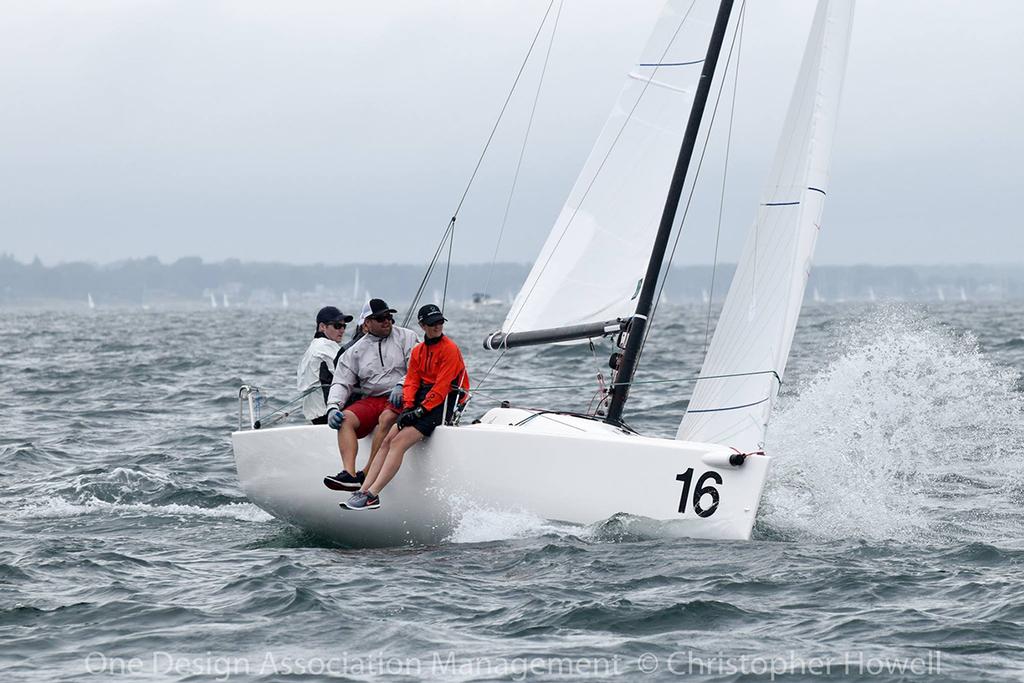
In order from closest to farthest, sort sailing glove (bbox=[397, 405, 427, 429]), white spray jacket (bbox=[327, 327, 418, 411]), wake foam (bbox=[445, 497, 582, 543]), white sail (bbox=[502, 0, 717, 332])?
wake foam (bbox=[445, 497, 582, 543]), sailing glove (bbox=[397, 405, 427, 429]), white spray jacket (bbox=[327, 327, 418, 411]), white sail (bbox=[502, 0, 717, 332])

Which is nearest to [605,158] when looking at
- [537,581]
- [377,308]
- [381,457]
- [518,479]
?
[377,308]

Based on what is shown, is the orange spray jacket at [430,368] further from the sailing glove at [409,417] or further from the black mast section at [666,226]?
the black mast section at [666,226]

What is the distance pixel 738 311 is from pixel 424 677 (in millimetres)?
3528

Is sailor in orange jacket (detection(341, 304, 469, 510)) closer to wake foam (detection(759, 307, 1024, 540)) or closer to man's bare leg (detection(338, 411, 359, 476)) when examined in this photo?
man's bare leg (detection(338, 411, 359, 476))

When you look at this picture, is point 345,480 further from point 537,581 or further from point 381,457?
point 537,581

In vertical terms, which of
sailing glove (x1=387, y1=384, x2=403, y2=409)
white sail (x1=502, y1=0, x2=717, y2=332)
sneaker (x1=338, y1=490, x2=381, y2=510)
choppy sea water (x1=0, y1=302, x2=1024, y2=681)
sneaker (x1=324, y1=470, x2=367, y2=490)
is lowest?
choppy sea water (x1=0, y1=302, x2=1024, y2=681)

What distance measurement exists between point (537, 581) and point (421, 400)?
1411 mm

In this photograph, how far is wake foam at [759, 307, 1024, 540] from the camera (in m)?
7.25

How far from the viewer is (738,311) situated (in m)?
7.45

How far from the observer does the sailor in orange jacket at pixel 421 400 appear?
6754 millimetres

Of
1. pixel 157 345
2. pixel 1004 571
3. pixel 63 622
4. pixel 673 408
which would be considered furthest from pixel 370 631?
pixel 157 345

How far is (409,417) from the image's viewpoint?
22.3ft

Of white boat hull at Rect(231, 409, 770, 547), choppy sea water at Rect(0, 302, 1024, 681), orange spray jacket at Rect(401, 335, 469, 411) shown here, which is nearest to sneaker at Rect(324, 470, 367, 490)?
white boat hull at Rect(231, 409, 770, 547)

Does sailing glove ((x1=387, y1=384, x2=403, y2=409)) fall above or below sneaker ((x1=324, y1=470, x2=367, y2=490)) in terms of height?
above
